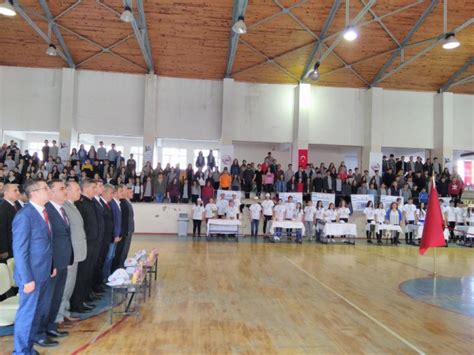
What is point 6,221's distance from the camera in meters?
4.64

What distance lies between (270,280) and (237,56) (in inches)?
443

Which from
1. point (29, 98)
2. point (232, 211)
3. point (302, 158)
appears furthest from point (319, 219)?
point (29, 98)

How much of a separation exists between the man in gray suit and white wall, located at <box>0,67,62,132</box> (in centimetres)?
1392

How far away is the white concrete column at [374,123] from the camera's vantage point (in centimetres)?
1731

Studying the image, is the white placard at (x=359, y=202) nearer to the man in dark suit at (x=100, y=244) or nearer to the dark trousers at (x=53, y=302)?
the man in dark suit at (x=100, y=244)

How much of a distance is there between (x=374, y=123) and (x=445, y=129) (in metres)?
3.43

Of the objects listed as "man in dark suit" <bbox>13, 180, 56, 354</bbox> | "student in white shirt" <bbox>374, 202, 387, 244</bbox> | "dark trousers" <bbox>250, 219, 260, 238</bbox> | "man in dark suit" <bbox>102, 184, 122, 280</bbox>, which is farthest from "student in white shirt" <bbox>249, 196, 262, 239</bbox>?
"man in dark suit" <bbox>13, 180, 56, 354</bbox>

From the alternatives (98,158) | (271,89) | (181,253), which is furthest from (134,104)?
(181,253)

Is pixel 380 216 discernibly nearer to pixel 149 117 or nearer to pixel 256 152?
pixel 256 152

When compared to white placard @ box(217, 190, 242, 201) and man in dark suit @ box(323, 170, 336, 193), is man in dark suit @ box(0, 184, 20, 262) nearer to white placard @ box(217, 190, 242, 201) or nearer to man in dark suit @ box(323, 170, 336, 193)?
white placard @ box(217, 190, 242, 201)

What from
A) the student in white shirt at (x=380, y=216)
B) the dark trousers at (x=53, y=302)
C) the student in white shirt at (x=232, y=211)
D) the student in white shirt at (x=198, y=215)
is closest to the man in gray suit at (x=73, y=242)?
the dark trousers at (x=53, y=302)

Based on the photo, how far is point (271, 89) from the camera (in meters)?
17.5

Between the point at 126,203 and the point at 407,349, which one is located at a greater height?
the point at 126,203

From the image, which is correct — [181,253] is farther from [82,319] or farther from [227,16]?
[227,16]
